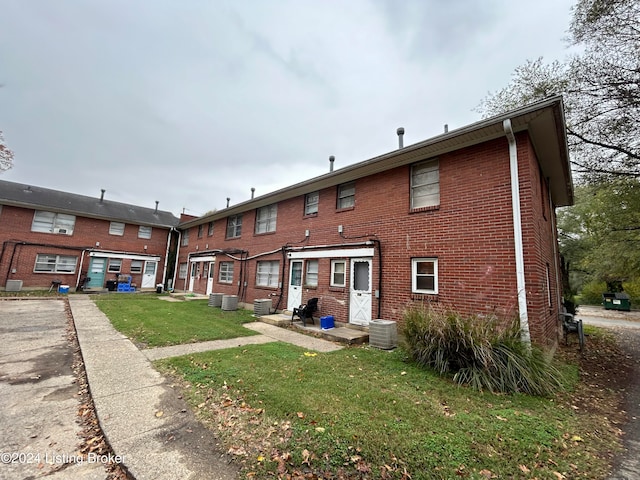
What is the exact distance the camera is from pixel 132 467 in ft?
7.74

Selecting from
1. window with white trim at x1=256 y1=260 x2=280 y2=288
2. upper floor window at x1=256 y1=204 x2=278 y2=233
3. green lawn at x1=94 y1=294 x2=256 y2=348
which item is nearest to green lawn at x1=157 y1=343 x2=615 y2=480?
green lawn at x1=94 y1=294 x2=256 y2=348

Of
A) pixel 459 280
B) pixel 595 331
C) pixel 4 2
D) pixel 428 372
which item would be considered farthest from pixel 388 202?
pixel 4 2

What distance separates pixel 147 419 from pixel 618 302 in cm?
2822

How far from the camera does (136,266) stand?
21.7m

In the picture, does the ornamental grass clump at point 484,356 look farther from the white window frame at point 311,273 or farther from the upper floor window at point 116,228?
the upper floor window at point 116,228

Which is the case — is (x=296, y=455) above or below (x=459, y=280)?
below

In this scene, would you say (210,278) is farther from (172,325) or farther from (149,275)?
(172,325)

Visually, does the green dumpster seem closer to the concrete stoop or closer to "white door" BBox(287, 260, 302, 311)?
the concrete stoop

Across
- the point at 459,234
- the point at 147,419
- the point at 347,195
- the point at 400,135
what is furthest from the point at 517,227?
the point at 147,419

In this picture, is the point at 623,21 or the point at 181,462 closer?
the point at 181,462

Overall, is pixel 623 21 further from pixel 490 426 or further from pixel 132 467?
pixel 132 467

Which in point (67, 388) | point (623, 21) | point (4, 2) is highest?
point (623, 21)

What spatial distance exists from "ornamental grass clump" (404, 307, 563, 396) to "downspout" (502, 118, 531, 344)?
757 millimetres

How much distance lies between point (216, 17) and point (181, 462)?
11.7 metres
